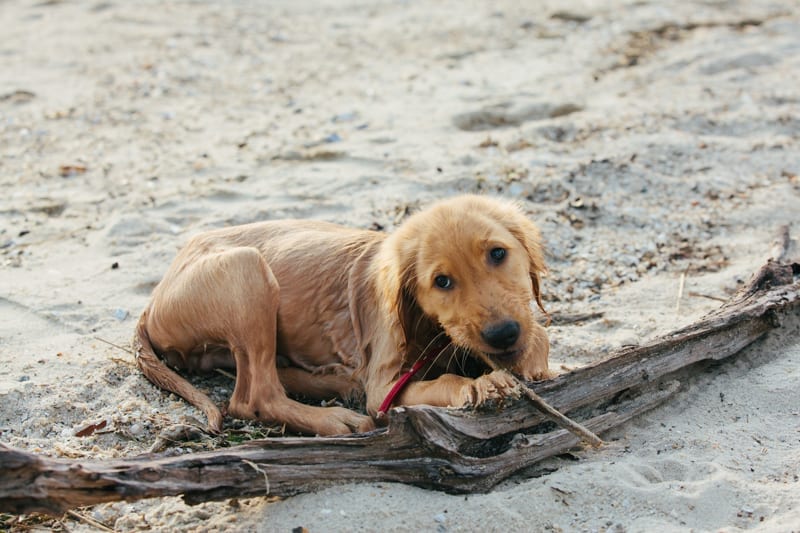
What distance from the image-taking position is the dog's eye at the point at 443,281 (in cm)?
407

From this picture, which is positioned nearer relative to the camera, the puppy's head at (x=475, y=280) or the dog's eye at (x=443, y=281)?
the puppy's head at (x=475, y=280)

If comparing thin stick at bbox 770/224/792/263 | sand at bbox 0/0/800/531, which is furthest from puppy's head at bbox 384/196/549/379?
thin stick at bbox 770/224/792/263

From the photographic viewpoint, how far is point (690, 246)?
6098mm

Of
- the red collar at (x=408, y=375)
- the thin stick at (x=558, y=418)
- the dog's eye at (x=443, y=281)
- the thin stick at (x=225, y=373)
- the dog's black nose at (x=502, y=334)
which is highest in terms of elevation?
the dog's eye at (x=443, y=281)

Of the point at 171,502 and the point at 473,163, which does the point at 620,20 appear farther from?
the point at 171,502

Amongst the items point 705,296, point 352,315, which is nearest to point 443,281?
point 352,315

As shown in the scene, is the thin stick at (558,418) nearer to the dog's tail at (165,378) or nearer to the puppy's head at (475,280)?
the puppy's head at (475,280)

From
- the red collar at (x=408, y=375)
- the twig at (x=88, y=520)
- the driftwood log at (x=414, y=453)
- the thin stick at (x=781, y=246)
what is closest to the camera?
the driftwood log at (x=414, y=453)

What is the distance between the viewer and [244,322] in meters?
4.52

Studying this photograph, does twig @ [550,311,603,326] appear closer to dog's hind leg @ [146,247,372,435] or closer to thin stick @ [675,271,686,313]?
thin stick @ [675,271,686,313]

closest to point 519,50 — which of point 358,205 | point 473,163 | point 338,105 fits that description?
point 338,105

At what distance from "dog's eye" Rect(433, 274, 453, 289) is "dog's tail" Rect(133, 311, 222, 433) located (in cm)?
123

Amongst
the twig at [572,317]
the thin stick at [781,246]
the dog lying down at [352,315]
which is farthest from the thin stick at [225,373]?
the thin stick at [781,246]

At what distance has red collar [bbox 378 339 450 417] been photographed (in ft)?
13.9
